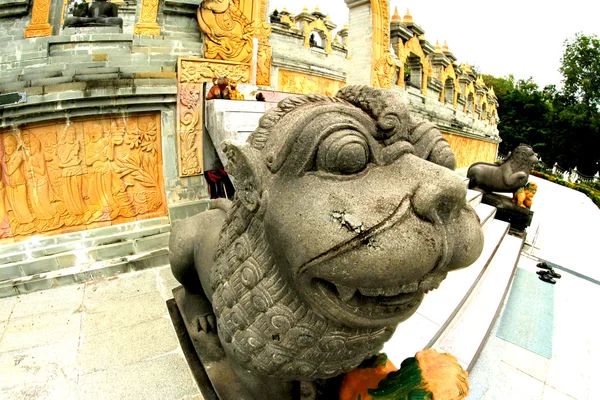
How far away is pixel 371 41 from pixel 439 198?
6827mm

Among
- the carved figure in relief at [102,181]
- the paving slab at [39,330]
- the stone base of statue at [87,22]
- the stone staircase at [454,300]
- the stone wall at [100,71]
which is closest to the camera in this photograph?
the stone staircase at [454,300]

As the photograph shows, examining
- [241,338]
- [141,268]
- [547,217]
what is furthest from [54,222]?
[547,217]

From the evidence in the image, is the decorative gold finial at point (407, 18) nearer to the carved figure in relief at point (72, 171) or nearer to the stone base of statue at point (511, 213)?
the stone base of statue at point (511, 213)

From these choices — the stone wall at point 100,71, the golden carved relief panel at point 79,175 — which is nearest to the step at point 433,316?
the stone wall at point 100,71

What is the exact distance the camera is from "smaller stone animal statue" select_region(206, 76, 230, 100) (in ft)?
13.3

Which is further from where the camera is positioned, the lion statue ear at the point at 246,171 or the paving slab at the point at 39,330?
the paving slab at the point at 39,330

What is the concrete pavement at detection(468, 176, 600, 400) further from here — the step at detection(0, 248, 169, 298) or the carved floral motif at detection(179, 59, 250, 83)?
the carved floral motif at detection(179, 59, 250, 83)

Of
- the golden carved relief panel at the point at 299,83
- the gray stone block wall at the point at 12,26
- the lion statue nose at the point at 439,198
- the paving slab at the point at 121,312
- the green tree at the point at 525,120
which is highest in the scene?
the green tree at the point at 525,120

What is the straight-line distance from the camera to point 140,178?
14.0 ft

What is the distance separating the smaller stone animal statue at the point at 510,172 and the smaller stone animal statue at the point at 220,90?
16.4 ft

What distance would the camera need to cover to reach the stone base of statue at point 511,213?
5.39 m

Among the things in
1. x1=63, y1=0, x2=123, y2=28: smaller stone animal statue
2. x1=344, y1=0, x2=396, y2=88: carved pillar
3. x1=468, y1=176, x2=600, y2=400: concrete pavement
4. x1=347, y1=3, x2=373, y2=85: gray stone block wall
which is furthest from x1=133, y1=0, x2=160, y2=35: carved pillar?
x1=468, y1=176, x2=600, y2=400: concrete pavement

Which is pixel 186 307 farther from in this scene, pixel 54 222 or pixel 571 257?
pixel 571 257

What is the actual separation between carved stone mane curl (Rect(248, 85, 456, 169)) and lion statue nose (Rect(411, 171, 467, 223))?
216 millimetres
